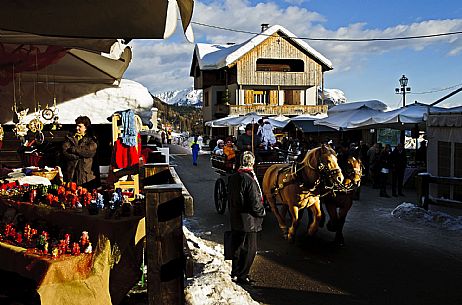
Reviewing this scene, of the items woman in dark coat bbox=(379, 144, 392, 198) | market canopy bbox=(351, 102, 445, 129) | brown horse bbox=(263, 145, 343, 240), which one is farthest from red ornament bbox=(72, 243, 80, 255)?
market canopy bbox=(351, 102, 445, 129)

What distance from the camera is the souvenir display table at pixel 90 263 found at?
3508mm

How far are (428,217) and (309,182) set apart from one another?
424cm

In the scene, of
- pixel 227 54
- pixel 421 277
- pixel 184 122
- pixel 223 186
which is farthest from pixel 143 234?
pixel 184 122

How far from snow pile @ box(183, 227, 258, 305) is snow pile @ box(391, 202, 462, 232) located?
17.5 ft

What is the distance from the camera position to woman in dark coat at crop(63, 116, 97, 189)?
7.11 metres

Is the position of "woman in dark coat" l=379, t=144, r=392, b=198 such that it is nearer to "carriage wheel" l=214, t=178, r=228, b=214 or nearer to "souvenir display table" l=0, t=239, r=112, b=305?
"carriage wheel" l=214, t=178, r=228, b=214

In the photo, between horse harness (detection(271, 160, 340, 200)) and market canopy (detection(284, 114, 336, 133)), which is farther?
market canopy (detection(284, 114, 336, 133))

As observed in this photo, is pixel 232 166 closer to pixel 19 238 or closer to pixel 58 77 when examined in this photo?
pixel 58 77

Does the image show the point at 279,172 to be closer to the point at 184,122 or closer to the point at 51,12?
the point at 51,12

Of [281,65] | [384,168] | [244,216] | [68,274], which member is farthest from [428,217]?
[281,65]

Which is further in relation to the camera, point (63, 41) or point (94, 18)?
point (63, 41)

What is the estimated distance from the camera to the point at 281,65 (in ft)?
148

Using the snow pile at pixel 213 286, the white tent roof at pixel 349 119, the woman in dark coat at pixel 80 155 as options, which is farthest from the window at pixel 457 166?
the woman in dark coat at pixel 80 155

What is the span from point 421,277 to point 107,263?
495cm
